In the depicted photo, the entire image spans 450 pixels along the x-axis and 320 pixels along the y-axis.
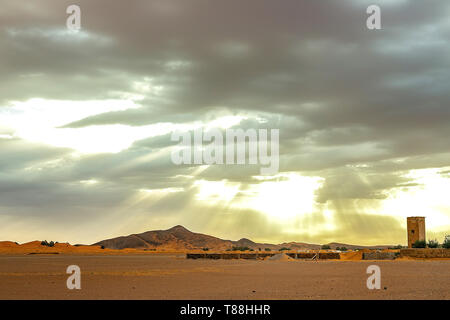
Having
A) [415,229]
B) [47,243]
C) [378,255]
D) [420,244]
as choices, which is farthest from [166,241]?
[378,255]

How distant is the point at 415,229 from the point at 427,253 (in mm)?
11074

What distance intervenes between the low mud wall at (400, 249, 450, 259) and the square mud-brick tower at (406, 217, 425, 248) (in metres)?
9.49

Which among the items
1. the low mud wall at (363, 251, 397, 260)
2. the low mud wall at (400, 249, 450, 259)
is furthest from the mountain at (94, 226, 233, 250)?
the low mud wall at (400, 249, 450, 259)

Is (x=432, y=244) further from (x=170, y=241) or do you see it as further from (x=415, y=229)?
(x=170, y=241)

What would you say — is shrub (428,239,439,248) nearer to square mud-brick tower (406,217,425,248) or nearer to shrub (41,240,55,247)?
square mud-brick tower (406,217,425,248)

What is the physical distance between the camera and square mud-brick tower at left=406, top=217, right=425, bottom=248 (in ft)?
196

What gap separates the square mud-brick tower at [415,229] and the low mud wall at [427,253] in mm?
9493

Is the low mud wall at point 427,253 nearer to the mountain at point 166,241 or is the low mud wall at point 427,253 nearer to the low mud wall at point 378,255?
the low mud wall at point 378,255

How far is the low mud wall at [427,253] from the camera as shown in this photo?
4822 cm
